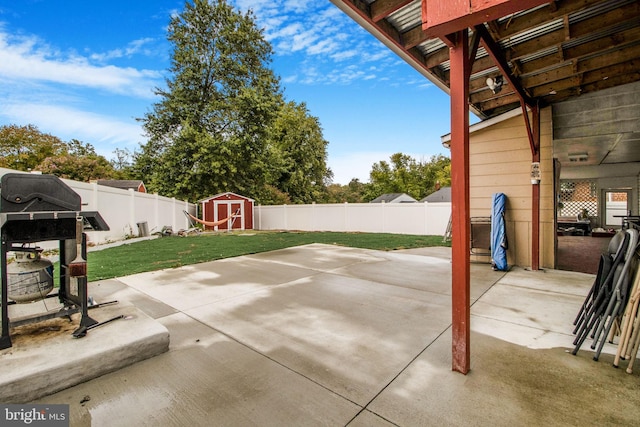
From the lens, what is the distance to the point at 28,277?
2029 mm

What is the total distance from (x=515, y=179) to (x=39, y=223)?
622cm

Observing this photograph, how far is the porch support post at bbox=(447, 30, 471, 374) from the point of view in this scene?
6.09 feet

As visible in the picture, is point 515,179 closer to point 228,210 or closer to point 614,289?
point 614,289

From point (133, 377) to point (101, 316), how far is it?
808mm

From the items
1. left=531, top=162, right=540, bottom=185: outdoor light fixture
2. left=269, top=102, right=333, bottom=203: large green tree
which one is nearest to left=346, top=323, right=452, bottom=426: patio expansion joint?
left=531, top=162, right=540, bottom=185: outdoor light fixture

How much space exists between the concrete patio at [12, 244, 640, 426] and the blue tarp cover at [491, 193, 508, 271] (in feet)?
3.26

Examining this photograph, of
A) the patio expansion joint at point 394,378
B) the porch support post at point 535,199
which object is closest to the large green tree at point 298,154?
the porch support post at point 535,199

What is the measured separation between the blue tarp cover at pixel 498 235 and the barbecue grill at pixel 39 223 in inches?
211

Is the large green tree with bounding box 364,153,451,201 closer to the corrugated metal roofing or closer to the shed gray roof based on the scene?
the shed gray roof

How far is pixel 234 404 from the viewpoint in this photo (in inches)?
61.5

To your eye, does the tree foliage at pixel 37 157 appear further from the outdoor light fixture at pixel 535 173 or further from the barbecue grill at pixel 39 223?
the outdoor light fixture at pixel 535 173

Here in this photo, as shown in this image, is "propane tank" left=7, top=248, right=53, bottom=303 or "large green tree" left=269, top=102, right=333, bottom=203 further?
"large green tree" left=269, top=102, right=333, bottom=203
